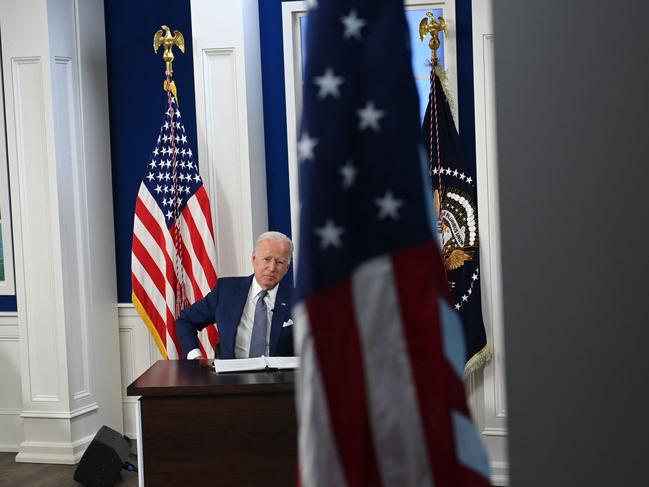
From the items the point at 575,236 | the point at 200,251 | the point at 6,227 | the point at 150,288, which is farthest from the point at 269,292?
the point at 575,236

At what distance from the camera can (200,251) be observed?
538cm

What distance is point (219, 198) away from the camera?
5.48 metres

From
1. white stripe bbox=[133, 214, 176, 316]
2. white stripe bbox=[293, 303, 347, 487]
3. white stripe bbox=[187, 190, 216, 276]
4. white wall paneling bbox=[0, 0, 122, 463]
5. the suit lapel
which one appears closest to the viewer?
white stripe bbox=[293, 303, 347, 487]

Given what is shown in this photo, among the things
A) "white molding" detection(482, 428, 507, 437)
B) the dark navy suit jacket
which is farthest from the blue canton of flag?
"white molding" detection(482, 428, 507, 437)

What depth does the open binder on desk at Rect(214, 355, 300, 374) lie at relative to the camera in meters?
3.85

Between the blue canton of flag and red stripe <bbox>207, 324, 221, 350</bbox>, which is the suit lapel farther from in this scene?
the blue canton of flag

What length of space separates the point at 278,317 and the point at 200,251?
1197mm

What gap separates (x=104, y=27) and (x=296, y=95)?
4.81 feet

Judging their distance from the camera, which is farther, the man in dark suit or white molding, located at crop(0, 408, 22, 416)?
white molding, located at crop(0, 408, 22, 416)

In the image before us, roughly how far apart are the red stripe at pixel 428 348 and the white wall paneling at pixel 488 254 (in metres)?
3.62

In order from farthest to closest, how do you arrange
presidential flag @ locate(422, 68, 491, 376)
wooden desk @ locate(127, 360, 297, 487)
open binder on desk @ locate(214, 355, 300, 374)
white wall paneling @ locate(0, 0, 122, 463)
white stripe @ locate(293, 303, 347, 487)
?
white wall paneling @ locate(0, 0, 122, 463) → presidential flag @ locate(422, 68, 491, 376) → open binder on desk @ locate(214, 355, 300, 374) → wooden desk @ locate(127, 360, 297, 487) → white stripe @ locate(293, 303, 347, 487)

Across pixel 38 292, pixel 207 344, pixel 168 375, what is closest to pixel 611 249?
pixel 168 375

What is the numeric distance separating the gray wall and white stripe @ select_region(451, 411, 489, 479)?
0.32ft

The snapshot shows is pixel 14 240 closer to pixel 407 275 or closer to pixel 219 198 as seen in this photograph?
pixel 219 198
